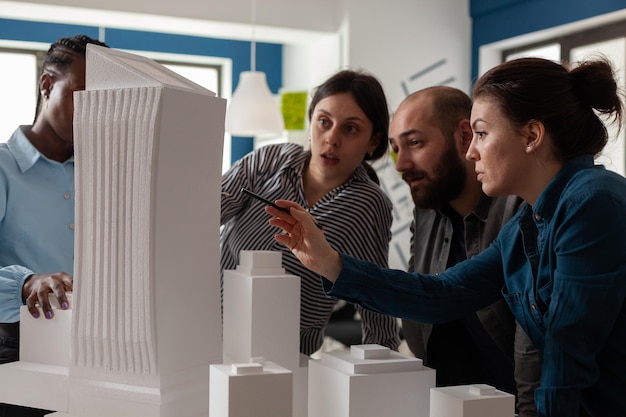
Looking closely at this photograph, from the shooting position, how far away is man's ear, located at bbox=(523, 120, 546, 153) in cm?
128

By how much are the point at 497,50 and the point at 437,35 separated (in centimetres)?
46

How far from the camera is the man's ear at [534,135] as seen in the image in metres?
1.28

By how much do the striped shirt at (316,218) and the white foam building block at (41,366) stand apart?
0.54m

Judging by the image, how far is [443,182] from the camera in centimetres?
180

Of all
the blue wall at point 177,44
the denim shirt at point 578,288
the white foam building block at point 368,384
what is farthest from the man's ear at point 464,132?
the blue wall at point 177,44

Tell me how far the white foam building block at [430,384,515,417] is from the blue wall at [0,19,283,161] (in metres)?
5.33

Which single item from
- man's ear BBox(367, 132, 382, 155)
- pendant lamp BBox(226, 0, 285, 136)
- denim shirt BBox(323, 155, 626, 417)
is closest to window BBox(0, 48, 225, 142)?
pendant lamp BBox(226, 0, 285, 136)

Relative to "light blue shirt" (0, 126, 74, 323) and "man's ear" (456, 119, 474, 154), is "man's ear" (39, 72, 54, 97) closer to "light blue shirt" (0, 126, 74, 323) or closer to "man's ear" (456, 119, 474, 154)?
"light blue shirt" (0, 126, 74, 323)

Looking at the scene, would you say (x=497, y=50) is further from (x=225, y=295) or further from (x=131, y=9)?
(x=225, y=295)

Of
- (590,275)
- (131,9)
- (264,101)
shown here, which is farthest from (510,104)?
(131,9)

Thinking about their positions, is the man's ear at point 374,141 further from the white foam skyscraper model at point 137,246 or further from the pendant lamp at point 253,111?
the pendant lamp at point 253,111

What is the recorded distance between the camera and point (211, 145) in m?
1.27

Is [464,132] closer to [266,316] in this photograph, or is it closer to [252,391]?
[266,316]

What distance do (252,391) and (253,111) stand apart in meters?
3.74
